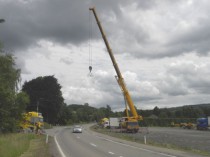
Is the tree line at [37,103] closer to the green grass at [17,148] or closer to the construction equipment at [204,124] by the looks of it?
the green grass at [17,148]

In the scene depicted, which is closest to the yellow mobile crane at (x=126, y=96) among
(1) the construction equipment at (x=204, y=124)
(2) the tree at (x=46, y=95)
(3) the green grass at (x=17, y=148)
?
(1) the construction equipment at (x=204, y=124)

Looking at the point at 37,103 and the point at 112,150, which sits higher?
the point at 37,103

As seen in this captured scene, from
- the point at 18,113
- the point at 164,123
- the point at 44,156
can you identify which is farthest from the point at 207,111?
the point at 44,156

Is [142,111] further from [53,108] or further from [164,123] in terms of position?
[53,108]

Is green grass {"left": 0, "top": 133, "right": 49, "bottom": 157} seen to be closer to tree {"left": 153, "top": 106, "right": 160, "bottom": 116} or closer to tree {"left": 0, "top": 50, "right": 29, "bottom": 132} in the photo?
tree {"left": 0, "top": 50, "right": 29, "bottom": 132}

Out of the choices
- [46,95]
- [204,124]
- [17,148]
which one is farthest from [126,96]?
[46,95]

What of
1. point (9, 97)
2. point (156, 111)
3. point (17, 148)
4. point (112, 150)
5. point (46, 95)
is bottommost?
point (112, 150)

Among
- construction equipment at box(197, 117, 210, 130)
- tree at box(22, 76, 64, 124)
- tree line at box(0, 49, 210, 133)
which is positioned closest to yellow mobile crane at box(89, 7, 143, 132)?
tree line at box(0, 49, 210, 133)

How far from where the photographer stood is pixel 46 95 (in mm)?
106812

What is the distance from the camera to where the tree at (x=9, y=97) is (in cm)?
4106

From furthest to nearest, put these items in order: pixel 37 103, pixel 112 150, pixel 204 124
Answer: pixel 37 103 < pixel 204 124 < pixel 112 150

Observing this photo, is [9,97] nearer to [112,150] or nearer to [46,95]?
[112,150]

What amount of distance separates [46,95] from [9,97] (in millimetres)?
66047

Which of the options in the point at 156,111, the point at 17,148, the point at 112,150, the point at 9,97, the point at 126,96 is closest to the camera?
the point at 17,148
